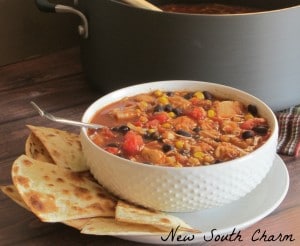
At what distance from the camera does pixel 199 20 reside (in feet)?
3.44

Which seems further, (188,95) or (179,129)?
(188,95)

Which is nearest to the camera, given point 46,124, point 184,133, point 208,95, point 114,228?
point 114,228

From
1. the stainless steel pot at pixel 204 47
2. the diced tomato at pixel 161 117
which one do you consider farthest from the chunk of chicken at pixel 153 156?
the stainless steel pot at pixel 204 47

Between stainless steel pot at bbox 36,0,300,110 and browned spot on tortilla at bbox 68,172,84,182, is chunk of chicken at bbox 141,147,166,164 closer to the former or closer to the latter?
browned spot on tortilla at bbox 68,172,84,182

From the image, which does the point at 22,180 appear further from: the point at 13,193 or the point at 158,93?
the point at 158,93

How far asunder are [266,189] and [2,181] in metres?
0.41

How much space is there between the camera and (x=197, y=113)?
3.13ft

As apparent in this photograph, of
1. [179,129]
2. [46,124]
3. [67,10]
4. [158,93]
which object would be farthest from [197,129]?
[67,10]

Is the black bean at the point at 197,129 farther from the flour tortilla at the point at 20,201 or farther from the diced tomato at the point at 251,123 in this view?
the flour tortilla at the point at 20,201

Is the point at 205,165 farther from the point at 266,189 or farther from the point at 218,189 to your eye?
the point at 266,189

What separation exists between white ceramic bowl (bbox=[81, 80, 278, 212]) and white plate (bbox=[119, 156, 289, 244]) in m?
0.02

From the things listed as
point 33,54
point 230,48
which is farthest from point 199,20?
point 33,54

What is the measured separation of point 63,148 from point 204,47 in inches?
12.2

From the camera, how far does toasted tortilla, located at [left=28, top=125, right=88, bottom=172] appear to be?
92 centimetres
